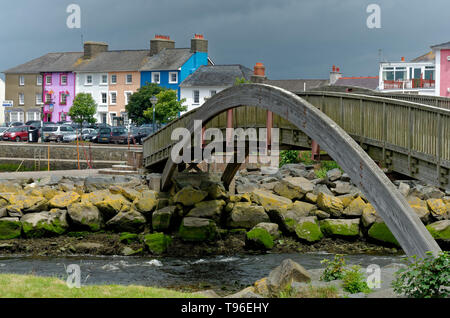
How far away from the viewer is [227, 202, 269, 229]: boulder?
28.0 meters

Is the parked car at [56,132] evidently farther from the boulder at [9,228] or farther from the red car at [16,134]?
the boulder at [9,228]

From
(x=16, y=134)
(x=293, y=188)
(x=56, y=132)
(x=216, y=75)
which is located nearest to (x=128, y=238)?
(x=293, y=188)

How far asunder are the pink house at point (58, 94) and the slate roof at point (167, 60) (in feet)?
36.4

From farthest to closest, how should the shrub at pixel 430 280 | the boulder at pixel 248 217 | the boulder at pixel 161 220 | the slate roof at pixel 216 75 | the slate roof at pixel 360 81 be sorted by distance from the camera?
the slate roof at pixel 216 75, the slate roof at pixel 360 81, the boulder at pixel 248 217, the boulder at pixel 161 220, the shrub at pixel 430 280

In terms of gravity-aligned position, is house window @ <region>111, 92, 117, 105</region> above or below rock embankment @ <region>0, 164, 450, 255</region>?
above

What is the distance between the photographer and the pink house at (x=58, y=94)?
86.0 metres

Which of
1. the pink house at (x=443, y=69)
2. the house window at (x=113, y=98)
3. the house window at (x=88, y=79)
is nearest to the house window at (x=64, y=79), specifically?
the house window at (x=88, y=79)

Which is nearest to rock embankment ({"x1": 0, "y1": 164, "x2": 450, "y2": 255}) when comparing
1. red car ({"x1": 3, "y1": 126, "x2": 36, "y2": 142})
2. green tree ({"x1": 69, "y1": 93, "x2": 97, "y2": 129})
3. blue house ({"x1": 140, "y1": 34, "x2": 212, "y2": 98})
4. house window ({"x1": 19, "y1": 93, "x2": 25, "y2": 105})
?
red car ({"x1": 3, "y1": 126, "x2": 36, "y2": 142})

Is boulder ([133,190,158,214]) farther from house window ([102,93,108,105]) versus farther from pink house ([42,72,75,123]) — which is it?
pink house ([42,72,75,123])

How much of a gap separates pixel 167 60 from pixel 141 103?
349 inches

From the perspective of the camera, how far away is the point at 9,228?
26.7m

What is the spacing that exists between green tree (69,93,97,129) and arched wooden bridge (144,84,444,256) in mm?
57124

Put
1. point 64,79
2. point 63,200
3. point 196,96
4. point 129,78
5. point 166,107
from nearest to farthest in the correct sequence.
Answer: point 63,200, point 166,107, point 196,96, point 129,78, point 64,79

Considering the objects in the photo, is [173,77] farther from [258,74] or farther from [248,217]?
[258,74]
